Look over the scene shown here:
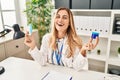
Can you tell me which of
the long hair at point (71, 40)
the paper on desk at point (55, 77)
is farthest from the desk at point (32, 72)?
the long hair at point (71, 40)

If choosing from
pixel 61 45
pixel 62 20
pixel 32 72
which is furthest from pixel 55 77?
pixel 62 20

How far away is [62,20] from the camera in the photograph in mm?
1239

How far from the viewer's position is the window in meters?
2.26

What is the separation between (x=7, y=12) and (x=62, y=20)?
1603 mm

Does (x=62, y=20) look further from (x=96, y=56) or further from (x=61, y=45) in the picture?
(x=96, y=56)

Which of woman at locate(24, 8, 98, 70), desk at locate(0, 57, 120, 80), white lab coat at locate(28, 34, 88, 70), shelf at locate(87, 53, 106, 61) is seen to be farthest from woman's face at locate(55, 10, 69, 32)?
shelf at locate(87, 53, 106, 61)

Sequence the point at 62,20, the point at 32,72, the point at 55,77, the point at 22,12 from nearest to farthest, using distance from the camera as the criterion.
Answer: the point at 55,77 < the point at 32,72 < the point at 62,20 < the point at 22,12

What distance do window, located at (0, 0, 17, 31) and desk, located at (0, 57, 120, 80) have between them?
129cm

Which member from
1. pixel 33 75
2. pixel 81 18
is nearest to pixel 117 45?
pixel 81 18

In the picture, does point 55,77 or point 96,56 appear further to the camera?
point 96,56

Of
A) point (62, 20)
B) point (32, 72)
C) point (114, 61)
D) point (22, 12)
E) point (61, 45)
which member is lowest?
point (114, 61)

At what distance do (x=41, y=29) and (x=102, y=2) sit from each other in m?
1.21

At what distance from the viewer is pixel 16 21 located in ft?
8.39

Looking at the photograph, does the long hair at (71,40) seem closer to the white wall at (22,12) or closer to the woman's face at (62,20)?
the woman's face at (62,20)
